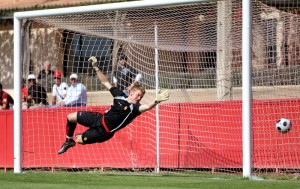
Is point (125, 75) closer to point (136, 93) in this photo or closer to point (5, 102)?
point (136, 93)

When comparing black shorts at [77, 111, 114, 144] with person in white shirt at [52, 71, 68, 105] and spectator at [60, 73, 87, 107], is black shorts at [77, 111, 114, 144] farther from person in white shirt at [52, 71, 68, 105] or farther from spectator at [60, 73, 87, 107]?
person in white shirt at [52, 71, 68, 105]

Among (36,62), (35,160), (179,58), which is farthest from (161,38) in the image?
(36,62)

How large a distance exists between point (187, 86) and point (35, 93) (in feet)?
12.5

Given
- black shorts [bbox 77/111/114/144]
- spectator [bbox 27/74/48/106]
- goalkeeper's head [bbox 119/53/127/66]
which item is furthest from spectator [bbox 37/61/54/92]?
black shorts [bbox 77/111/114/144]

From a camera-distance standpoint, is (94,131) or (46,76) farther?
(46,76)

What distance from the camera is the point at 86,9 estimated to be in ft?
56.0

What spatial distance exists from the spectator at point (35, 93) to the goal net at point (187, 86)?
99 cm

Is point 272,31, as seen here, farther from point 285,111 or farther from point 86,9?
point 86,9

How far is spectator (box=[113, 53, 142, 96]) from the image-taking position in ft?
63.0

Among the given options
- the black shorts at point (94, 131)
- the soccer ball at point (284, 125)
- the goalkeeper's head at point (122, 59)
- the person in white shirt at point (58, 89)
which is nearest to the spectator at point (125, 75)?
the goalkeeper's head at point (122, 59)

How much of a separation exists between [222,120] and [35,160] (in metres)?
4.37

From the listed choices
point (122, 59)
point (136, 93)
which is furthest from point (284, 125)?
point (122, 59)

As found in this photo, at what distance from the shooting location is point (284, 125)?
1680 cm

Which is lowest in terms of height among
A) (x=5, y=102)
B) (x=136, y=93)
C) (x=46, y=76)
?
(x=5, y=102)
